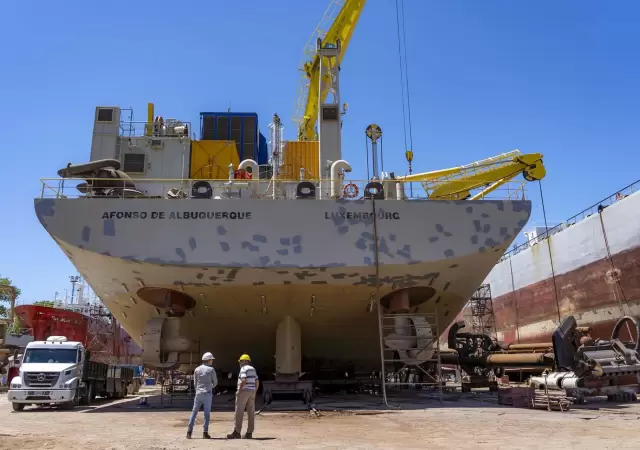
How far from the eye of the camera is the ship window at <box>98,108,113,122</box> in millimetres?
18273

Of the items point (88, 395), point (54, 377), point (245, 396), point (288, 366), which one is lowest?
point (88, 395)

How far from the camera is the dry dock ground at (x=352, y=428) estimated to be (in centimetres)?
722

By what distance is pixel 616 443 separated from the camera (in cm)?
698

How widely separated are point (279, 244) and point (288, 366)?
4.17 m

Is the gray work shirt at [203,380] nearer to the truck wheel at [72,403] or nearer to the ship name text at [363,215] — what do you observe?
the ship name text at [363,215]

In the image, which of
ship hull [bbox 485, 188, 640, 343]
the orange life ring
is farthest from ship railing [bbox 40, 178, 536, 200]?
ship hull [bbox 485, 188, 640, 343]

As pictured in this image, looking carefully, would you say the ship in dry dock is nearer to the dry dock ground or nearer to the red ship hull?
the dry dock ground

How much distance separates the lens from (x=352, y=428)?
9.06 metres

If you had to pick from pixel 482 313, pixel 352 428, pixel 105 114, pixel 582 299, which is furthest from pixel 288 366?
pixel 482 313

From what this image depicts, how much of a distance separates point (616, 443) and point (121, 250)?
11.4 m

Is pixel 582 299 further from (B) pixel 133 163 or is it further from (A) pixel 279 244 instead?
(B) pixel 133 163

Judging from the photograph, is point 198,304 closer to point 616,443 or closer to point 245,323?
point 245,323

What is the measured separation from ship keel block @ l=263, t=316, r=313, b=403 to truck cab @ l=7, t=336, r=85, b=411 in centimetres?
559

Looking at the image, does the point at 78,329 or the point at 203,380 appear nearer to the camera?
the point at 203,380
